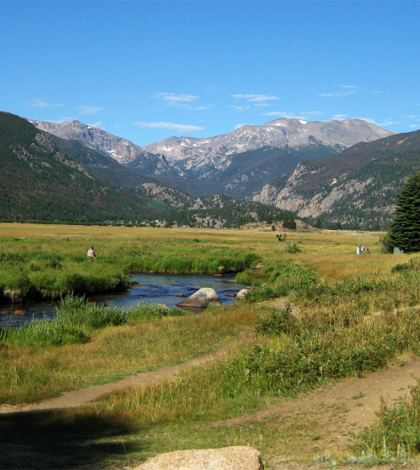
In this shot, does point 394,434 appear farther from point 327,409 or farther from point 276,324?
point 276,324

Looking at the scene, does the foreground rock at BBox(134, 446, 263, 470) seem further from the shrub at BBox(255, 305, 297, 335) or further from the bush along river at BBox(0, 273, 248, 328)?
the bush along river at BBox(0, 273, 248, 328)

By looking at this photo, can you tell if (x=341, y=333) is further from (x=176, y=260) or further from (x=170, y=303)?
(x=176, y=260)

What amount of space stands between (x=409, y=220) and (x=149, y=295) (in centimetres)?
3514

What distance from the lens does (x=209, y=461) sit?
640 centimetres

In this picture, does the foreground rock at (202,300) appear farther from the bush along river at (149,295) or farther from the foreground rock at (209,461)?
the foreground rock at (209,461)

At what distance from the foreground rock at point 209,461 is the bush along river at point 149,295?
19.8 m

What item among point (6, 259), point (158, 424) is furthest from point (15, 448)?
point (6, 259)

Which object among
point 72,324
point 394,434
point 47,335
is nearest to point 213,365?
point 394,434

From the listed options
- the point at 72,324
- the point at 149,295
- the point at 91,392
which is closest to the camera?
the point at 91,392

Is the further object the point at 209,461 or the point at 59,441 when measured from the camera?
the point at 59,441

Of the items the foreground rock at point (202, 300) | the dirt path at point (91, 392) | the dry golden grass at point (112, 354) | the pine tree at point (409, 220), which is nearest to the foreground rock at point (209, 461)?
→ the dirt path at point (91, 392)

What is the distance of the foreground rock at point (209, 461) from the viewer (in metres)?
6.28

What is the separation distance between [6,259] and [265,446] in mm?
41879

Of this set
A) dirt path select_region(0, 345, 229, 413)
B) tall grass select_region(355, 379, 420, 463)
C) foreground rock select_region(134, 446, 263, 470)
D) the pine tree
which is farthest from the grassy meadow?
the pine tree
